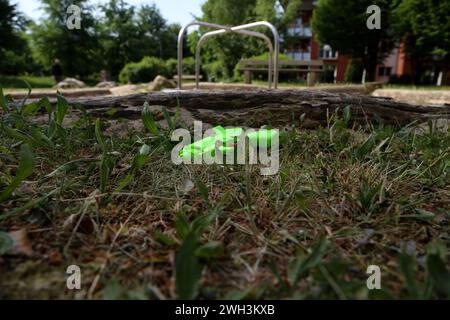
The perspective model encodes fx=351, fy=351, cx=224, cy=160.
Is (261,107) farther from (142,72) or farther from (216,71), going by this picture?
(216,71)

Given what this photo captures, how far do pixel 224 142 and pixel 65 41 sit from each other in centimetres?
2798

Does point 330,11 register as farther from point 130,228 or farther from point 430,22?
point 130,228

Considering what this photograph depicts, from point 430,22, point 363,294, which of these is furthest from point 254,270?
point 430,22

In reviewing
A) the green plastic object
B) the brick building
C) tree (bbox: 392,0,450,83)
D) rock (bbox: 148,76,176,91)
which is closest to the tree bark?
the green plastic object

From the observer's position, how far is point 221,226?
732 millimetres

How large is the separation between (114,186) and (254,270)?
→ 1.66 feet

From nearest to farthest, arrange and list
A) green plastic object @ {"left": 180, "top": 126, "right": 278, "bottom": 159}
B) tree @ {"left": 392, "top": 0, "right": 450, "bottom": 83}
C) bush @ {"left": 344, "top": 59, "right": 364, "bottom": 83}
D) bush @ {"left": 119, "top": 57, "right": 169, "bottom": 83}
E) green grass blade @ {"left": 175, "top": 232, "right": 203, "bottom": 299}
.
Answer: green grass blade @ {"left": 175, "top": 232, "right": 203, "bottom": 299}, green plastic object @ {"left": 180, "top": 126, "right": 278, "bottom": 159}, tree @ {"left": 392, "top": 0, "right": 450, "bottom": 83}, bush @ {"left": 119, "top": 57, "right": 169, "bottom": 83}, bush @ {"left": 344, "top": 59, "right": 364, "bottom": 83}

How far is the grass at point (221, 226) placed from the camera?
0.53 metres

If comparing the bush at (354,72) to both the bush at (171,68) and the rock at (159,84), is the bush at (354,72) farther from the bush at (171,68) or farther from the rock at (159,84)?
the rock at (159,84)

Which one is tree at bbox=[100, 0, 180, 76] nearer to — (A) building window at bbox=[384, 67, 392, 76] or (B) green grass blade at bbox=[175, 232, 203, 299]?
(A) building window at bbox=[384, 67, 392, 76]

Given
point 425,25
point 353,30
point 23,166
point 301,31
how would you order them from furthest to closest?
1. point 301,31
2. point 353,30
3. point 425,25
4. point 23,166

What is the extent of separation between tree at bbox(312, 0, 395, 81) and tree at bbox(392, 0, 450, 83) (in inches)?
42.9

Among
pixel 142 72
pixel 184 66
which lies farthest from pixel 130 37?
pixel 142 72

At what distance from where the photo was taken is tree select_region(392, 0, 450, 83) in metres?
14.4
